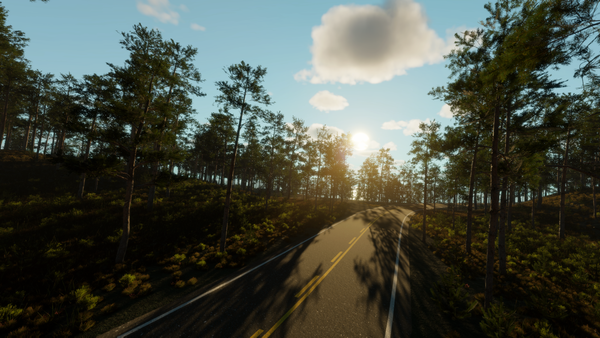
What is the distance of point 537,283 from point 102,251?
924 inches

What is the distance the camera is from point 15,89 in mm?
25797

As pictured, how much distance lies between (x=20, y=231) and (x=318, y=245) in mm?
19556

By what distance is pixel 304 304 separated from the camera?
25.3 ft

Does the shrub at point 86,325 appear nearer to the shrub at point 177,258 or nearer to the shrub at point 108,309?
the shrub at point 108,309

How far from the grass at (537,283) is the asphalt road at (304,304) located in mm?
3068

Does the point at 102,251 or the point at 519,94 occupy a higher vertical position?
the point at 519,94

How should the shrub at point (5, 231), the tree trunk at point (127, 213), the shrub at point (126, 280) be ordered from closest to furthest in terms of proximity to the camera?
the shrub at point (126, 280)
the tree trunk at point (127, 213)
the shrub at point (5, 231)

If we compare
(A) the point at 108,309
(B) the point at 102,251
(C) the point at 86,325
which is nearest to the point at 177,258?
(A) the point at 108,309

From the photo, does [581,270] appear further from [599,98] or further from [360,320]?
[360,320]

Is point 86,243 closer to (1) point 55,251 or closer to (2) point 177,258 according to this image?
(1) point 55,251

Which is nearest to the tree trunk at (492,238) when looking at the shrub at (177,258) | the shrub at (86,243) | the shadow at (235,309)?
the shadow at (235,309)

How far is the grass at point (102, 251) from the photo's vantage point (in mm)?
6488

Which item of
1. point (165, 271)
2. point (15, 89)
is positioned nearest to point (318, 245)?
point (165, 271)

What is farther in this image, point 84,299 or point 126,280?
point 126,280
